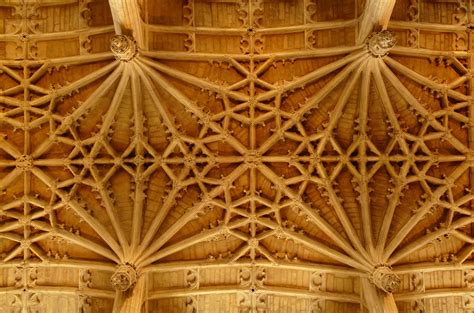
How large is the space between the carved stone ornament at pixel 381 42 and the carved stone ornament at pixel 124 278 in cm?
754

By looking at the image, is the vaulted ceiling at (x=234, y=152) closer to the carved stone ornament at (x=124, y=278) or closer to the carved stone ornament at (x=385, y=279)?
the carved stone ornament at (x=385, y=279)

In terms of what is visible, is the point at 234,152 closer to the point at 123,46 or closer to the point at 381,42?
the point at 123,46

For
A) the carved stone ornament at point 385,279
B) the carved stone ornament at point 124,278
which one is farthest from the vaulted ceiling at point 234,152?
the carved stone ornament at point 124,278

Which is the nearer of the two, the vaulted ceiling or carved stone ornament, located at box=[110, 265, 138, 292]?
carved stone ornament, located at box=[110, 265, 138, 292]

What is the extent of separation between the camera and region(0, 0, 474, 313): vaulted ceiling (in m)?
12.6

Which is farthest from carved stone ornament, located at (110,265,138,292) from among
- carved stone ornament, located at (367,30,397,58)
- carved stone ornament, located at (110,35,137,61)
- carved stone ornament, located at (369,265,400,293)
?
carved stone ornament, located at (367,30,397,58)

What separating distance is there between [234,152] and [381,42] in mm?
4387

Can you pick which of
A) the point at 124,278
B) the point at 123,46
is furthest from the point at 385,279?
the point at 123,46

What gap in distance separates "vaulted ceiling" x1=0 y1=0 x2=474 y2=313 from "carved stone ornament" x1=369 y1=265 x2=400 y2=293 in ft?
1.09

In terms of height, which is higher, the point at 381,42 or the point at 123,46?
the point at 381,42

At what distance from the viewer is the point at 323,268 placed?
42.3ft

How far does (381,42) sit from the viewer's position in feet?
36.7

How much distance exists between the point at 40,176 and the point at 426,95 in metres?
9.88

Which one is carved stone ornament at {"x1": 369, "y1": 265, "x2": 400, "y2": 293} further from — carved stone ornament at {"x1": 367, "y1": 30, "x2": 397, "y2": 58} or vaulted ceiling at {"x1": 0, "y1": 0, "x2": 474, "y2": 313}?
carved stone ornament at {"x1": 367, "y1": 30, "x2": 397, "y2": 58}
